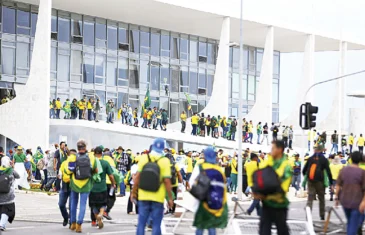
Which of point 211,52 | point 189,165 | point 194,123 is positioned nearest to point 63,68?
point 194,123

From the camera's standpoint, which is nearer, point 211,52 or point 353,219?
point 353,219

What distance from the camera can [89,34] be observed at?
5153 cm

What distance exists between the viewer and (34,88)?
4156 centimetres

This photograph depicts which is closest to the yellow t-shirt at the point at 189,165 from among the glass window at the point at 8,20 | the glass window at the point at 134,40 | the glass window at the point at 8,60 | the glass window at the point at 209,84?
the glass window at the point at 8,60

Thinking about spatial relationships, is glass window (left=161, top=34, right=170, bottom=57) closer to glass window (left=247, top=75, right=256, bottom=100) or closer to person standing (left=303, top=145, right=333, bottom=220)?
glass window (left=247, top=75, right=256, bottom=100)

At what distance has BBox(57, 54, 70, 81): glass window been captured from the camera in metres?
49.5

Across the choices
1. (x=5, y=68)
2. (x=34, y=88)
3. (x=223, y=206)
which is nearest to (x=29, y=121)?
(x=34, y=88)

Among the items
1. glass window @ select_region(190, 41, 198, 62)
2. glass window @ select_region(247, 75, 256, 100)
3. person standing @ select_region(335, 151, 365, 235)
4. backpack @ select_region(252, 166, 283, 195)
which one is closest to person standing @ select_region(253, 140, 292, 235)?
backpack @ select_region(252, 166, 283, 195)

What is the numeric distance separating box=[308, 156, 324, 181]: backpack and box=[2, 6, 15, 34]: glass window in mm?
31214

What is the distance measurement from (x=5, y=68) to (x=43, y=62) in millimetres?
4604

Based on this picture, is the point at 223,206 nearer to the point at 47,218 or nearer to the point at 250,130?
the point at 47,218

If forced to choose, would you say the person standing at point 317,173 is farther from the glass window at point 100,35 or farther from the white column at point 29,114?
the glass window at point 100,35

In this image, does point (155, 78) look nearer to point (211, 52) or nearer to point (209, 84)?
point (209, 84)

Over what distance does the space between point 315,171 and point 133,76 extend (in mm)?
37263
